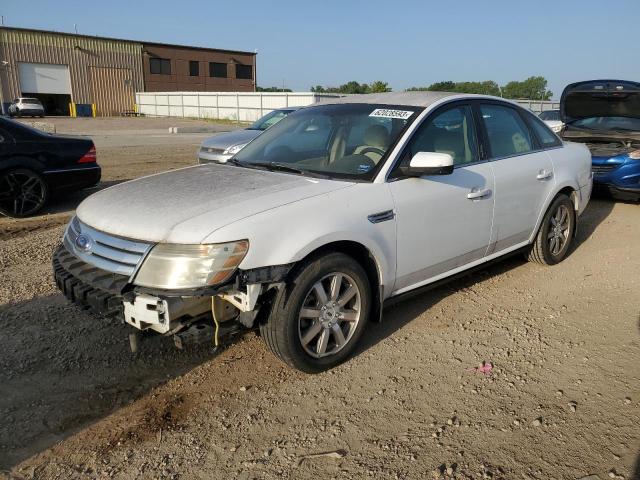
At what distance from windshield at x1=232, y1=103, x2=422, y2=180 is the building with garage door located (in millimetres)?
46438

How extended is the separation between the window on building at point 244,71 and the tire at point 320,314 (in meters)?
58.4

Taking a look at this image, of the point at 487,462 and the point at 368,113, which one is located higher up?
the point at 368,113

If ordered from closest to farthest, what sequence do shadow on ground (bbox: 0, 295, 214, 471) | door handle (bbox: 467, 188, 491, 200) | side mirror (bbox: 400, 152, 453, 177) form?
shadow on ground (bbox: 0, 295, 214, 471) → side mirror (bbox: 400, 152, 453, 177) → door handle (bbox: 467, 188, 491, 200)

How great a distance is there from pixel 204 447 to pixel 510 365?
6.54ft

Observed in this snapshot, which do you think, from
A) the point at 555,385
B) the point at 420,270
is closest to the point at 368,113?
the point at 420,270

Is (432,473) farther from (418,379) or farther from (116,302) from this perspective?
(116,302)

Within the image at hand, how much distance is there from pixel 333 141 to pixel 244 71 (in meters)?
58.2

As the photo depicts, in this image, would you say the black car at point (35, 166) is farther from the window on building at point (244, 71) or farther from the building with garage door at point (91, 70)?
the window on building at point (244, 71)

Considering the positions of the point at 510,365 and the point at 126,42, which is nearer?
the point at 510,365

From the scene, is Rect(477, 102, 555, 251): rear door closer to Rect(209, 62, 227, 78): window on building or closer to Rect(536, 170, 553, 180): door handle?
Rect(536, 170, 553, 180): door handle

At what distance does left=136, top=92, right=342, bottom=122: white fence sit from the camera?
3216 centimetres

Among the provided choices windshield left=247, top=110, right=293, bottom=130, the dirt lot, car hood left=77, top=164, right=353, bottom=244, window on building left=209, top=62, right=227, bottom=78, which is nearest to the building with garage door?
window on building left=209, top=62, right=227, bottom=78

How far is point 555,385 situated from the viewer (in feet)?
10.5

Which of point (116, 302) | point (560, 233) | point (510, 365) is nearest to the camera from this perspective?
point (116, 302)
